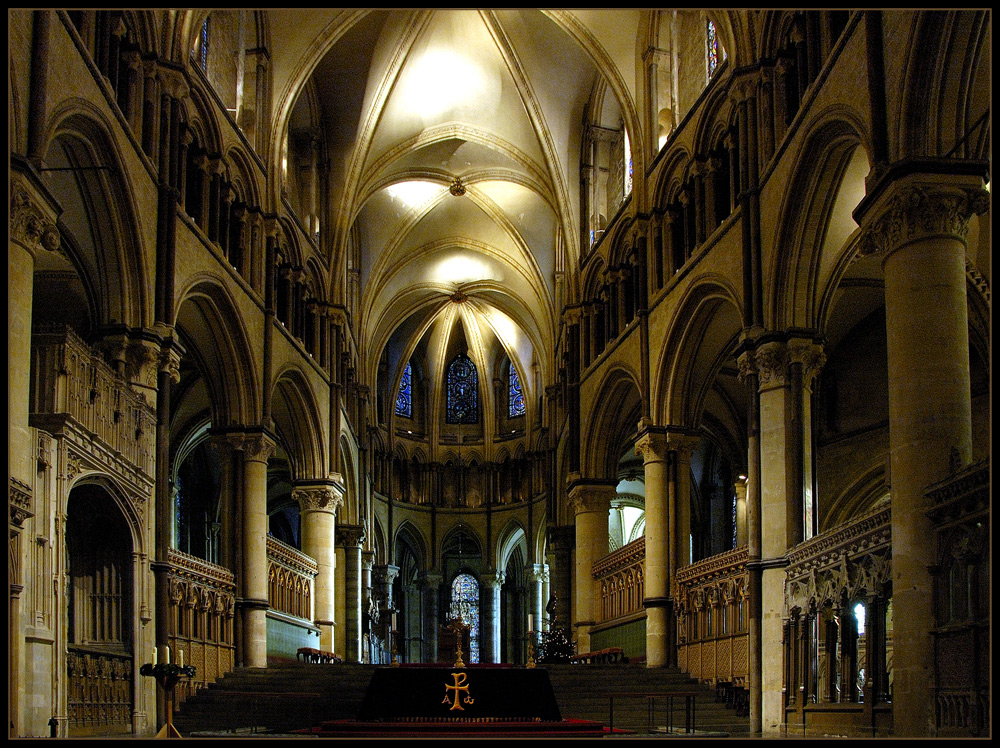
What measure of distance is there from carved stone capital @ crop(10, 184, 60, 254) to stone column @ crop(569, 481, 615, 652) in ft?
63.5

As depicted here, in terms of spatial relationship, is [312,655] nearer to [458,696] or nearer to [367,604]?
[367,604]

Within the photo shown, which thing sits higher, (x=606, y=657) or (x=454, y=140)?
(x=454, y=140)

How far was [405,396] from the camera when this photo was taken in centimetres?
4844

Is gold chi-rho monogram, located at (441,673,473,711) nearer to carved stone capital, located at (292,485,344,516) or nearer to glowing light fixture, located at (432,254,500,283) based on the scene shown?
carved stone capital, located at (292,485,344,516)

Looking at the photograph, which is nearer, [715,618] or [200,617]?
[200,617]

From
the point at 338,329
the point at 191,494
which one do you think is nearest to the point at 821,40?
the point at 338,329

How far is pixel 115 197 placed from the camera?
17.3 m

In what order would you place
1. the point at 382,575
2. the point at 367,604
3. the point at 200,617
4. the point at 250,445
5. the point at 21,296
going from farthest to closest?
the point at 382,575 < the point at 367,604 < the point at 250,445 < the point at 200,617 < the point at 21,296

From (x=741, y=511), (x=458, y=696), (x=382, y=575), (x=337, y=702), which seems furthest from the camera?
(x=382, y=575)

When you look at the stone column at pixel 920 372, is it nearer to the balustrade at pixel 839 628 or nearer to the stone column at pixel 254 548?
the balustrade at pixel 839 628

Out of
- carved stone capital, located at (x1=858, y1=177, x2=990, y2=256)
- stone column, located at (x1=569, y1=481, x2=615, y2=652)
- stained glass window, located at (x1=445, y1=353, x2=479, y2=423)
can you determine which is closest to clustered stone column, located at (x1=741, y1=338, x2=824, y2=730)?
carved stone capital, located at (x1=858, y1=177, x2=990, y2=256)

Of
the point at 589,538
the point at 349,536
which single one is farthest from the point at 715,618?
the point at 349,536

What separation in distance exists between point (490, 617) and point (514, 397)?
8972mm

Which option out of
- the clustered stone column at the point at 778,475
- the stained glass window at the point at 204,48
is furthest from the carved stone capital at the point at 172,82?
the clustered stone column at the point at 778,475
